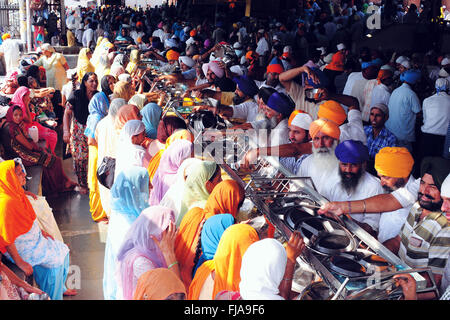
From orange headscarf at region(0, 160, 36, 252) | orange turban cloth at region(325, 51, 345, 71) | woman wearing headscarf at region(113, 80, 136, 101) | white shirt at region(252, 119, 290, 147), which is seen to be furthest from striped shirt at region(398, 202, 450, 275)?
orange turban cloth at region(325, 51, 345, 71)

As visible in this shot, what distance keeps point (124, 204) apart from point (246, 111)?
2068 millimetres

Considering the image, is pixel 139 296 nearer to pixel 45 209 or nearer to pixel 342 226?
pixel 342 226

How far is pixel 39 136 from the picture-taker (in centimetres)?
593

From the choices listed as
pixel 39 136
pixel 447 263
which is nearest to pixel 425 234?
pixel 447 263

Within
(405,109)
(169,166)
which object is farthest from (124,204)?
(405,109)

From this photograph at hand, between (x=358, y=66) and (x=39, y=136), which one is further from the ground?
(x=358, y=66)

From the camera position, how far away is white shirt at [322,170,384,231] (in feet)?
9.95

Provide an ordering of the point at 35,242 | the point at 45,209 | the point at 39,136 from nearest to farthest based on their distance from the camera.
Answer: the point at 35,242 < the point at 45,209 < the point at 39,136

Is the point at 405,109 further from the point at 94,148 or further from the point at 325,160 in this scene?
the point at 94,148

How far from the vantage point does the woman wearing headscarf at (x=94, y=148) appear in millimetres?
5285

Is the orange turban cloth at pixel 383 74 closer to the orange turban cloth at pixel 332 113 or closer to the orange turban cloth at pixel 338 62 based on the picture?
the orange turban cloth at pixel 338 62

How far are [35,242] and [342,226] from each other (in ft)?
6.51

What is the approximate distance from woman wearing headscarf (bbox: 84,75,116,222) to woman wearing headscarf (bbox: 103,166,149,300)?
190cm

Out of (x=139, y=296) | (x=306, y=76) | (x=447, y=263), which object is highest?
(x=306, y=76)
